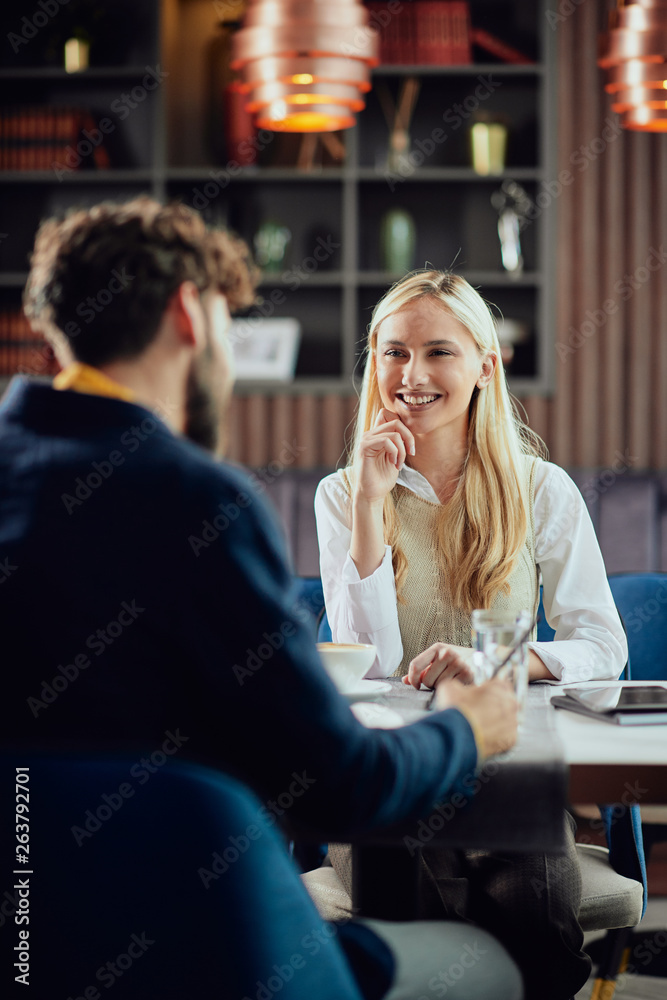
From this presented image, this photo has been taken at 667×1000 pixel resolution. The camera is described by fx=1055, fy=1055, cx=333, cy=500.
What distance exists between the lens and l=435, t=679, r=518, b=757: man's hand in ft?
3.52

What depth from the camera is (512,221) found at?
4125 millimetres

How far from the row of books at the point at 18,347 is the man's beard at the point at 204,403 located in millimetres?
3327

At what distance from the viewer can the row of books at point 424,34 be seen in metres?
4.02

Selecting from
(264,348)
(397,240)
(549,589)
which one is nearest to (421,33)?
(397,240)

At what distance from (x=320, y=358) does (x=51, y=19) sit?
1.69 m

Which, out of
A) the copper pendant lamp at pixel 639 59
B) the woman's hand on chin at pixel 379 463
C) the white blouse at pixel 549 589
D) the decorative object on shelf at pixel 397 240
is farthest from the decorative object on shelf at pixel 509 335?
the woman's hand on chin at pixel 379 463

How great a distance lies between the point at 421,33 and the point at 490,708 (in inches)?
140

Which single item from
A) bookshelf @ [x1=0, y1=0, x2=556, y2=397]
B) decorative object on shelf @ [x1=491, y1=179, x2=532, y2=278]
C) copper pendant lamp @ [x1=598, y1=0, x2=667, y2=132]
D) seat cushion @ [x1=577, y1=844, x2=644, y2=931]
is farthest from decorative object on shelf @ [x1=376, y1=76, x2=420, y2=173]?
seat cushion @ [x1=577, y1=844, x2=644, y2=931]

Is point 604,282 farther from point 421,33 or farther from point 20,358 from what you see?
point 20,358

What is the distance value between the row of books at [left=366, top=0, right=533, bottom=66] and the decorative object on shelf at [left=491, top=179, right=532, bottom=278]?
514 mm

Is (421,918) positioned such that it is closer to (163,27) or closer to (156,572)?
(156,572)

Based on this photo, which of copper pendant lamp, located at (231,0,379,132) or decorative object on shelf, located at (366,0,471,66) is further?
decorative object on shelf, located at (366,0,471,66)

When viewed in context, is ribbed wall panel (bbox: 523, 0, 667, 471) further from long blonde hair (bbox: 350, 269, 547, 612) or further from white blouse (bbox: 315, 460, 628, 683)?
white blouse (bbox: 315, 460, 628, 683)

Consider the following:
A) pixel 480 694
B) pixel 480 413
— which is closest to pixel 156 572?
pixel 480 694
